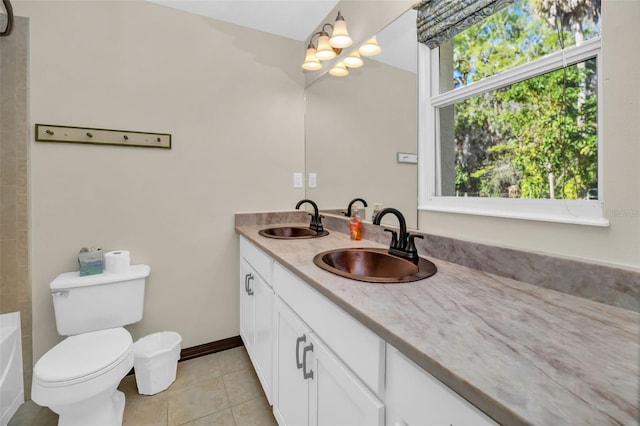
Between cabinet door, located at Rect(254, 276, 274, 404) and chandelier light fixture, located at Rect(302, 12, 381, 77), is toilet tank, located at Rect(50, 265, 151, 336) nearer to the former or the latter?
cabinet door, located at Rect(254, 276, 274, 404)

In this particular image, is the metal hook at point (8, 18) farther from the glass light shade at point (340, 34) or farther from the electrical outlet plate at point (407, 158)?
the electrical outlet plate at point (407, 158)

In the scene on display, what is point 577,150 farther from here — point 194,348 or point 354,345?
point 194,348

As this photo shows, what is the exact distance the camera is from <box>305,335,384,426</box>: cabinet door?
0.71 metres

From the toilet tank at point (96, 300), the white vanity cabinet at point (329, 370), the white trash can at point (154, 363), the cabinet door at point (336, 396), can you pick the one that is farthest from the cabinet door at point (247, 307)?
the cabinet door at point (336, 396)

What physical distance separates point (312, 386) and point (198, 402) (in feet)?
3.26

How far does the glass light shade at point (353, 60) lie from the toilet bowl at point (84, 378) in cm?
201

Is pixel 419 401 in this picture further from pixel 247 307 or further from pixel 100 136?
pixel 100 136

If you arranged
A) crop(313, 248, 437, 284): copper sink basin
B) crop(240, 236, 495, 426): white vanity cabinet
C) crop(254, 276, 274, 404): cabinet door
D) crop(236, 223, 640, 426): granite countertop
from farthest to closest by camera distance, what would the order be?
1. crop(254, 276, 274, 404): cabinet door
2. crop(313, 248, 437, 284): copper sink basin
3. crop(240, 236, 495, 426): white vanity cabinet
4. crop(236, 223, 640, 426): granite countertop

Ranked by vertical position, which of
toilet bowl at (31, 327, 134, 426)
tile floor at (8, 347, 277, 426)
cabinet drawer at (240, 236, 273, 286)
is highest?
cabinet drawer at (240, 236, 273, 286)

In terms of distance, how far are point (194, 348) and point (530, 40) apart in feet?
7.96

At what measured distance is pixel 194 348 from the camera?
6.63 ft

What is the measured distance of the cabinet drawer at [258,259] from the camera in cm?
145

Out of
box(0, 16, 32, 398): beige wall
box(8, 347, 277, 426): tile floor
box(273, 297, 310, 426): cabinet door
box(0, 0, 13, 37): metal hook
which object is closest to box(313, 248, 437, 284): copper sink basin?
box(273, 297, 310, 426): cabinet door

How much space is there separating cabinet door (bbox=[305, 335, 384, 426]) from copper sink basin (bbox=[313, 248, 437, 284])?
31cm
